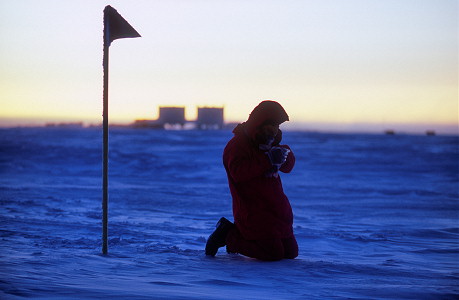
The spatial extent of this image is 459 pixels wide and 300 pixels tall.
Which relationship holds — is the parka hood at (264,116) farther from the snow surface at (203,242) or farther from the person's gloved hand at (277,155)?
the snow surface at (203,242)

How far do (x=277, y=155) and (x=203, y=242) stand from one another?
1.81m

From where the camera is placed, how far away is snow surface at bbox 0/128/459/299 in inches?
141

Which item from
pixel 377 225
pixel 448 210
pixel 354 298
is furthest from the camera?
pixel 448 210

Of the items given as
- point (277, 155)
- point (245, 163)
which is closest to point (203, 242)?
point (245, 163)

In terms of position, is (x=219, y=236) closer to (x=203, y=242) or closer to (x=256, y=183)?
(x=256, y=183)

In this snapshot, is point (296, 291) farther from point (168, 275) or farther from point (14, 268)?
point (14, 268)

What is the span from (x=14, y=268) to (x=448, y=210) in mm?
7294

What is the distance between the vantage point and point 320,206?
9438mm

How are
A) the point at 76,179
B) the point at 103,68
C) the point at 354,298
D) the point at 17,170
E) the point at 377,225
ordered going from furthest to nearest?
the point at 17,170, the point at 76,179, the point at 377,225, the point at 103,68, the point at 354,298

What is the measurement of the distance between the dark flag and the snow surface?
1841mm

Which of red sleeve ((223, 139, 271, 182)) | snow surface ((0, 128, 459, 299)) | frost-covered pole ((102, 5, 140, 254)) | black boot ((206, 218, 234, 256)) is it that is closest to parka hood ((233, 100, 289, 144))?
red sleeve ((223, 139, 271, 182))

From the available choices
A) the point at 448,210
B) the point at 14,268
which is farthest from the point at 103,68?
the point at 448,210

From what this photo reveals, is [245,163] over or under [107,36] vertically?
under

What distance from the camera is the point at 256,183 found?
14.7 ft
